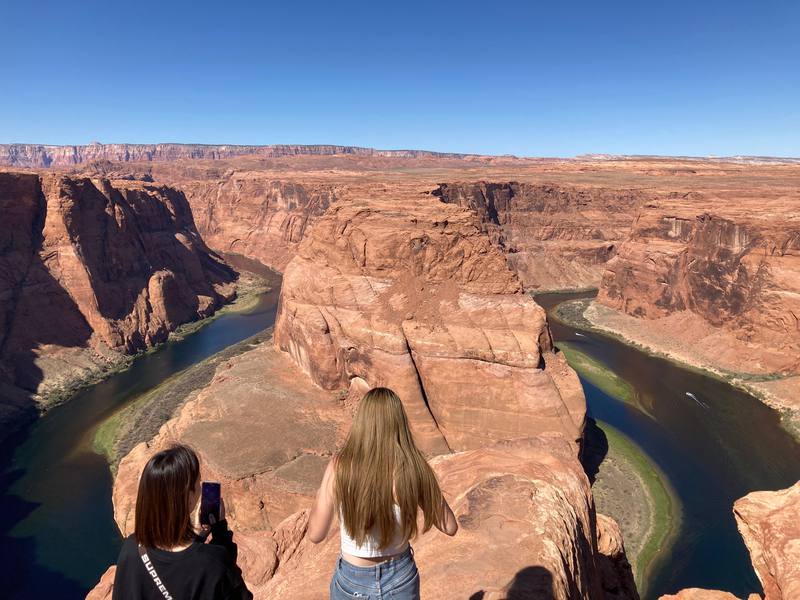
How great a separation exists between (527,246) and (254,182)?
2741 inches

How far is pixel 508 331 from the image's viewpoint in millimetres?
27625

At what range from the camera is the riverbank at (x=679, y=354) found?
41.2m

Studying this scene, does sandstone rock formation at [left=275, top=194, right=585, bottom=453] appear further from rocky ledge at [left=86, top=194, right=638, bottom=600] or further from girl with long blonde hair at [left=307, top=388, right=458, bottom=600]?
girl with long blonde hair at [left=307, top=388, right=458, bottom=600]

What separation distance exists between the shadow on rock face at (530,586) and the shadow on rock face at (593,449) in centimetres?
2343

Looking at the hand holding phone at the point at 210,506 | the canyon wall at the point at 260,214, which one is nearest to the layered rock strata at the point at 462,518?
the hand holding phone at the point at 210,506

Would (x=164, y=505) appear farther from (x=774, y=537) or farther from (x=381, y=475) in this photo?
(x=774, y=537)

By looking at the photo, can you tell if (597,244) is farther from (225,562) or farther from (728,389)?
(225,562)

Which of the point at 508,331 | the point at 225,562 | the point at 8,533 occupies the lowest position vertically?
the point at 8,533

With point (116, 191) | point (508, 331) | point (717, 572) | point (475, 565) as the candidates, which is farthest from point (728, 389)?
point (116, 191)

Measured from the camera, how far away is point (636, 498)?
1112 inches

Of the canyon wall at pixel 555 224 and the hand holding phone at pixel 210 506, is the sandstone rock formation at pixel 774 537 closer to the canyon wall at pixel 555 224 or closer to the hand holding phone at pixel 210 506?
the hand holding phone at pixel 210 506

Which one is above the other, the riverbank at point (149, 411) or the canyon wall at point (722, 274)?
the canyon wall at point (722, 274)

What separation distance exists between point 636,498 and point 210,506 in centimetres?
3062

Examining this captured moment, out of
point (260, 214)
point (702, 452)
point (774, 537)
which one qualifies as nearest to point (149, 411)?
point (774, 537)
